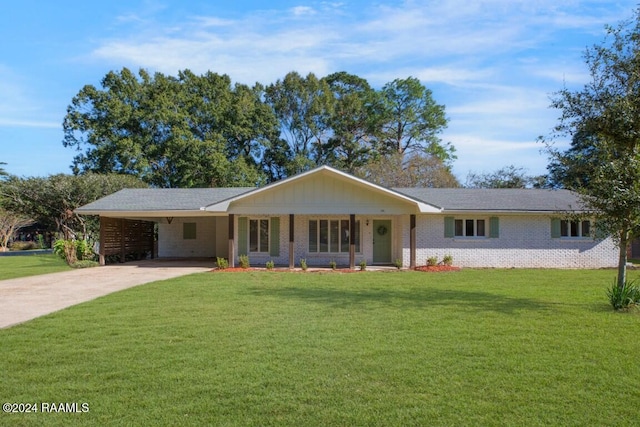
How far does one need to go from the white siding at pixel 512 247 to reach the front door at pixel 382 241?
135 centimetres

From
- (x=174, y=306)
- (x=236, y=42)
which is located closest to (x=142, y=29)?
(x=236, y=42)

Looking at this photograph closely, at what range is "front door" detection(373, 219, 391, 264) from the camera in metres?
20.6

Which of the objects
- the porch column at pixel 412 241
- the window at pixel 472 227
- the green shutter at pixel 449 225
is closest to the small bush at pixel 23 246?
the porch column at pixel 412 241

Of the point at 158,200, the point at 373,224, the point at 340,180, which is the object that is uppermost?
the point at 340,180

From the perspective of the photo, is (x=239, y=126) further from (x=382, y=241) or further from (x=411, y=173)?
(x=382, y=241)

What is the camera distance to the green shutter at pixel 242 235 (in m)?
20.6

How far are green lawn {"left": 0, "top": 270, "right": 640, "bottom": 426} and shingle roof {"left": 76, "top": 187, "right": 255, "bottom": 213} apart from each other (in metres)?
10.0

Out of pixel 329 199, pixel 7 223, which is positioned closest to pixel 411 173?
pixel 329 199

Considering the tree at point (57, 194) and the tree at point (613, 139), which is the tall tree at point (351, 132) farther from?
the tree at point (613, 139)

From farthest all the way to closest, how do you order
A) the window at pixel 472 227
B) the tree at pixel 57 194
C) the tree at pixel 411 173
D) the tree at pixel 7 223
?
the tree at pixel 7 223 < the tree at pixel 411 173 < the tree at pixel 57 194 < the window at pixel 472 227

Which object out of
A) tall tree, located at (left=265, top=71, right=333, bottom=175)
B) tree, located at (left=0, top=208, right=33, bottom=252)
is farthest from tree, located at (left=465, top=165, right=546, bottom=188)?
tree, located at (left=0, top=208, right=33, bottom=252)

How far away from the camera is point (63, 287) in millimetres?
12891

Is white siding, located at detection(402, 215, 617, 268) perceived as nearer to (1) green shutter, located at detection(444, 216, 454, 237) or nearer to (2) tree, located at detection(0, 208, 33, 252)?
(1) green shutter, located at detection(444, 216, 454, 237)

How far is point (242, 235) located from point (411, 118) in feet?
87.1
